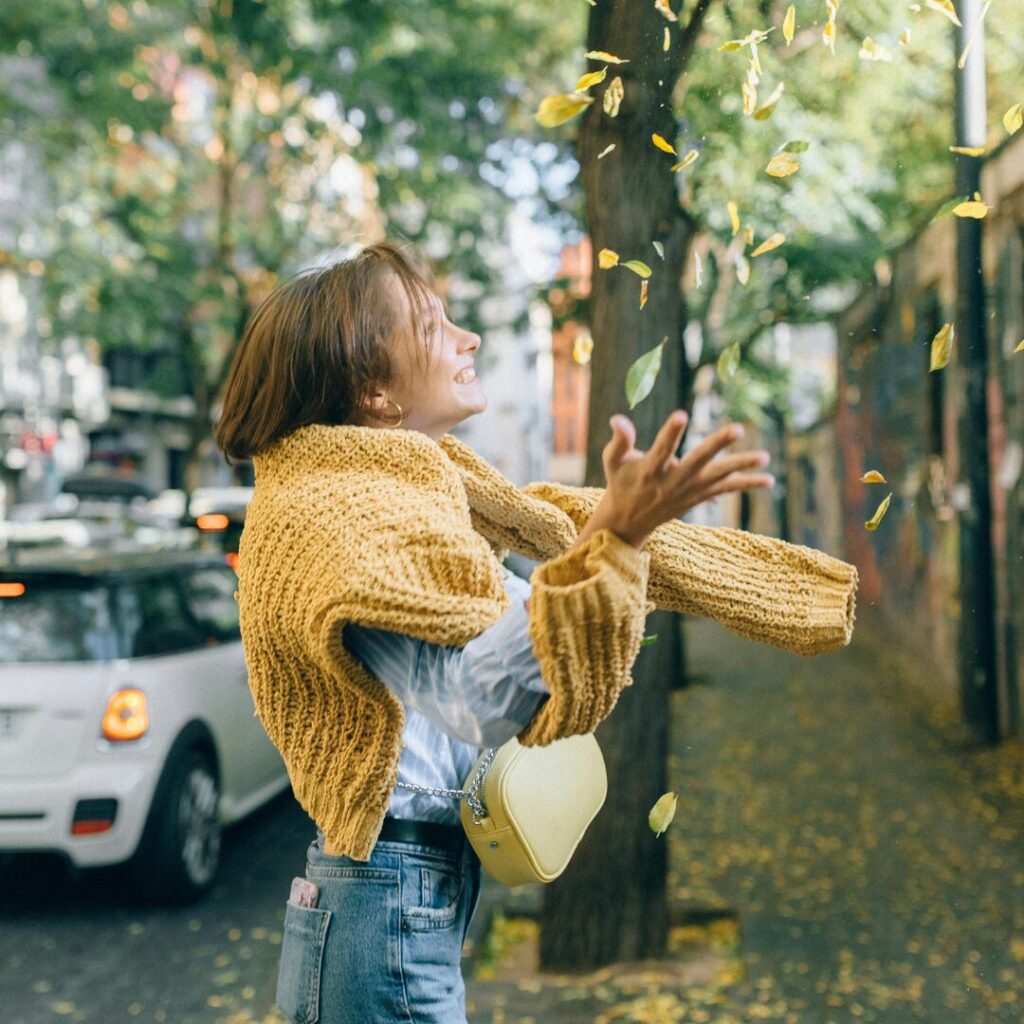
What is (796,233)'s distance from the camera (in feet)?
25.1

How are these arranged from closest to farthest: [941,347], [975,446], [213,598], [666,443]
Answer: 1. [666,443]
2. [941,347]
3. [213,598]
4. [975,446]

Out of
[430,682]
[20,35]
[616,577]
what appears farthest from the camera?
[20,35]

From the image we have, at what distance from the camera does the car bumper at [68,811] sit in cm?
521

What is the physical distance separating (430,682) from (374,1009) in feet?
1.76

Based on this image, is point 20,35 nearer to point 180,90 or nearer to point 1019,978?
point 180,90

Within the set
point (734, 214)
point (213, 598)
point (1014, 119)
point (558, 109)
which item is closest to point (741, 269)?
point (734, 214)

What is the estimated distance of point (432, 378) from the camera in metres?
1.76

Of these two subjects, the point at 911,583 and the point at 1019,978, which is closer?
the point at 1019,978

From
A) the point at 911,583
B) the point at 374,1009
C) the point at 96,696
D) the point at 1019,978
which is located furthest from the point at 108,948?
the point at 911,583

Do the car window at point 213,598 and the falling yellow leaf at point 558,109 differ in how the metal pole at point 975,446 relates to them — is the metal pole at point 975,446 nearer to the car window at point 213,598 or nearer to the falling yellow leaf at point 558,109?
the car window at point 213,598

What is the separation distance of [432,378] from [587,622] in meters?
0.59

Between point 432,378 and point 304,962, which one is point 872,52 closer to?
point 432,378

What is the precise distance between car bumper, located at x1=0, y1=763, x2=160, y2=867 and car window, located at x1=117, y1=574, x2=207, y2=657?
21.9 inches

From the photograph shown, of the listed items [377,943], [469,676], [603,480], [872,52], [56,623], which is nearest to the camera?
[469,676]
